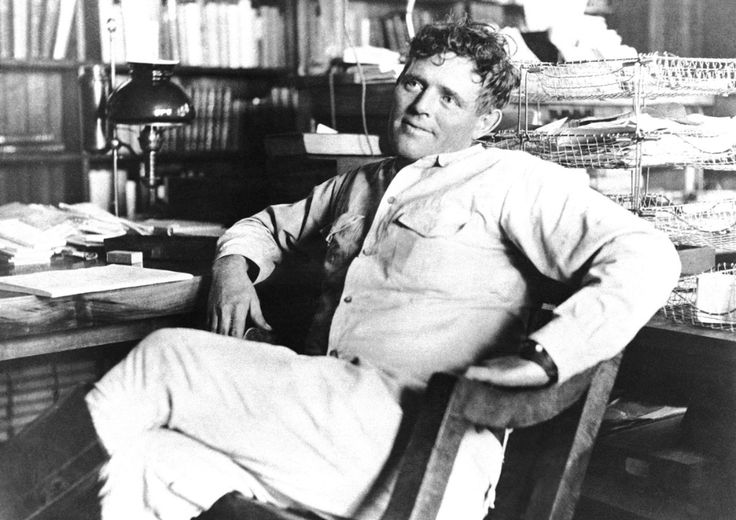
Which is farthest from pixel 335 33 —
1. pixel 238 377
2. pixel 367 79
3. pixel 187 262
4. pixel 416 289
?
pixel 238 377

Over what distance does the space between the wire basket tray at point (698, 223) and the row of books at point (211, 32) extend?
84.3 inches

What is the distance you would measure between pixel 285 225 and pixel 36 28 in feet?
6.95

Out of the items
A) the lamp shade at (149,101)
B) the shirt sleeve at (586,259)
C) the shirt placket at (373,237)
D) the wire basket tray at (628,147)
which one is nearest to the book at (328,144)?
the lamp shade at (149,101)

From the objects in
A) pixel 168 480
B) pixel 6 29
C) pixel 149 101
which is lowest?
pixel 168 480

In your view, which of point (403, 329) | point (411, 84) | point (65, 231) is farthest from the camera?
point (65, 231)

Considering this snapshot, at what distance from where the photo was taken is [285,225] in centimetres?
186

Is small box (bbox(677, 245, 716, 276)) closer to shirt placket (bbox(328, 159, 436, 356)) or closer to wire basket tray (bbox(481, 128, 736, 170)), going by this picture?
wire basket tray (bbox(481, 128, 736, 170))

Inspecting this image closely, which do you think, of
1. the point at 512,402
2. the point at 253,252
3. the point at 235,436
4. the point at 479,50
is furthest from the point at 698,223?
the point at 235,436

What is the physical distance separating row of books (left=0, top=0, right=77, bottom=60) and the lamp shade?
4.18 feet

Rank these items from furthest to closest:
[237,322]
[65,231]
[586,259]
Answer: [65,231], [237,322], [586,259]

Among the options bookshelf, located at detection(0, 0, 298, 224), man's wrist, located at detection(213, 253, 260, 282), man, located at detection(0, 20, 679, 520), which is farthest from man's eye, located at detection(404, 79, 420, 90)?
bookshelf, located at detection(0, 0, 298, 224)

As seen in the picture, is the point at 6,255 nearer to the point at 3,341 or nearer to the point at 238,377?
the point at 3,341

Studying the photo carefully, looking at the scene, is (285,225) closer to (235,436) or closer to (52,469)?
(235,436)

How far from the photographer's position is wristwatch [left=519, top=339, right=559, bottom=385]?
118 cm
